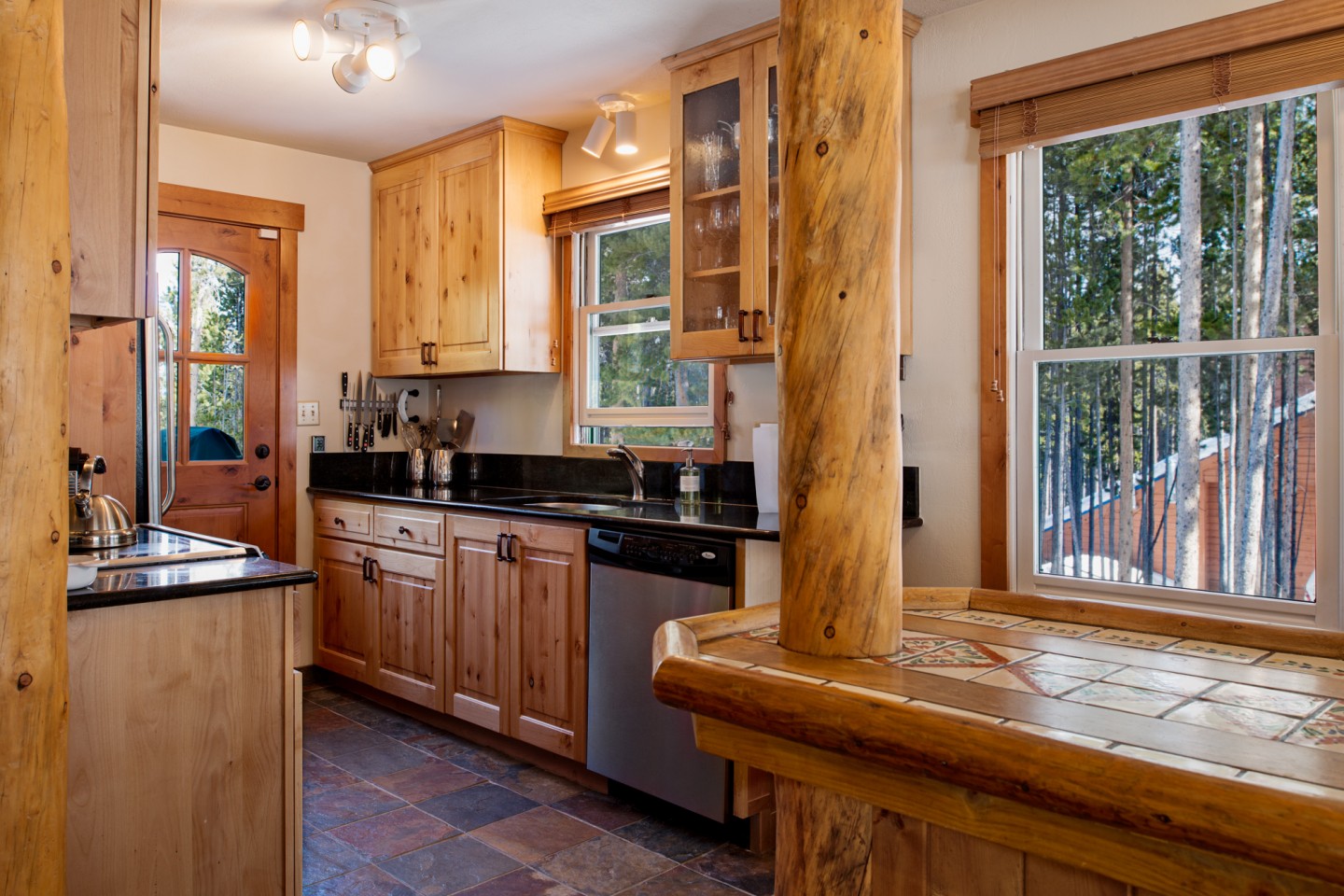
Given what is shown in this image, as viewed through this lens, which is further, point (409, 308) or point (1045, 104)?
point (409, 308)

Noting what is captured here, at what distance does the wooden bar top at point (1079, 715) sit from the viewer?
77 cm

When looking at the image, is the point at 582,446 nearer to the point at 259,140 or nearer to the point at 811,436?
the point at 259,140

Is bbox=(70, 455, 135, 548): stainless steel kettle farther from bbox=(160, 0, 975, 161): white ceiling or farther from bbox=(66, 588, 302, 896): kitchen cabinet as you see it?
bbox=(160, 0, 975, 161): white ceiling

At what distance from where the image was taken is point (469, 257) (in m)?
4.07

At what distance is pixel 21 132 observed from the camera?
4.38ft

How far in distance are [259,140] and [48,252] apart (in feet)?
10.9

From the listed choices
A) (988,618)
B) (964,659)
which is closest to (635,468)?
(988,618)

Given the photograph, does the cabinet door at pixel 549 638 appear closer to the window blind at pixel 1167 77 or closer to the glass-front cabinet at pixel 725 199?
the glass-front cabinet at pixel 725 199

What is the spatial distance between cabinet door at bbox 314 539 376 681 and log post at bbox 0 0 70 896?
268 centimetres

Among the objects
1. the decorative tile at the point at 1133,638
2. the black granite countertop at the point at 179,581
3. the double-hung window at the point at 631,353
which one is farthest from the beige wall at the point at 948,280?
the black granite countertop at the point at 179,581

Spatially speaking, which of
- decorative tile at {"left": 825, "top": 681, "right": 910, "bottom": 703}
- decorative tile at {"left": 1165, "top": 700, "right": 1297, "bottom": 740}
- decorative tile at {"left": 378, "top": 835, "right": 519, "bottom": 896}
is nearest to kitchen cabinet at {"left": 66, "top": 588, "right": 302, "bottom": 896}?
decorative tile at {"left": 378, "top": 835, "right": 519, "bottom": 896}

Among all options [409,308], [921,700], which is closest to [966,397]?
[921,700]

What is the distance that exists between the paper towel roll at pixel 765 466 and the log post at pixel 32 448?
202 centimetres

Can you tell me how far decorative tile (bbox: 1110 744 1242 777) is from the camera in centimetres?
79
